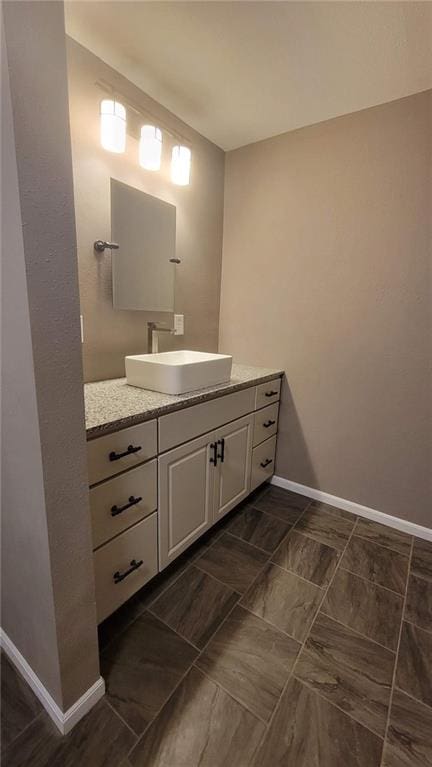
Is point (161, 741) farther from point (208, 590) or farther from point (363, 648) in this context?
point (363, 648)

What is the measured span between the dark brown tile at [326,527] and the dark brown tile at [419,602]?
0.33 m

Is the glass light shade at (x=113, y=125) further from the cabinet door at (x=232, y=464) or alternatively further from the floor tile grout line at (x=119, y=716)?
the floor tile grout line at (x=119, y=716)

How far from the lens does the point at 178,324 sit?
79.0 inches

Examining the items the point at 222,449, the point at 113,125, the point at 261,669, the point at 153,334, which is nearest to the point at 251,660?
the point at 261,669

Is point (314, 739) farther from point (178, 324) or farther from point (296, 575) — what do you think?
point (178, 324)

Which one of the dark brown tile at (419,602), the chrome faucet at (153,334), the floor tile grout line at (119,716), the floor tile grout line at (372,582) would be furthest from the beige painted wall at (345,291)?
the floor tile grout line at (119,716)

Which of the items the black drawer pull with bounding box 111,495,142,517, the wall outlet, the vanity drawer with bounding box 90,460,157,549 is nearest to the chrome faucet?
the wall outlet

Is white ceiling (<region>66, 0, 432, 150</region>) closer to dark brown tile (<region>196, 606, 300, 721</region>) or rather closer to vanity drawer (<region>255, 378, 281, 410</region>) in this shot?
vanity drawer (<region>255, 378, 281, 410</region>)

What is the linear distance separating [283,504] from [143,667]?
119 centimetres

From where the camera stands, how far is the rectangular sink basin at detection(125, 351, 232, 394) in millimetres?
1346

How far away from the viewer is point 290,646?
117 cm

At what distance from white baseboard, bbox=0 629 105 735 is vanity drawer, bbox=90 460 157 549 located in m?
0.40

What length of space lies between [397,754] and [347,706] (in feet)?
0.47

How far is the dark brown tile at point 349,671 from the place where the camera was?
996mm
